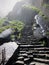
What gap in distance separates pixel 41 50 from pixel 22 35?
17.7 ft

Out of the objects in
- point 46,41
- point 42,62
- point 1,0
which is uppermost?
point 1,0

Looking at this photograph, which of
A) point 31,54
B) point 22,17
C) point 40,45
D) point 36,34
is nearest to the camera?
point 31,54

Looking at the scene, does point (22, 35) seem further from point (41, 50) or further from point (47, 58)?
point (47, 58)

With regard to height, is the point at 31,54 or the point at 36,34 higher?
the point at 36,34

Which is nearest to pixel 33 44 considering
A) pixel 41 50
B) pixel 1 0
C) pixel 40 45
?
pixel 40 45

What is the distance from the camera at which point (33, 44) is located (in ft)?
46.0

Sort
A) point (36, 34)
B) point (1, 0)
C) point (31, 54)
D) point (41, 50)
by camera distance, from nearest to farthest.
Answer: point (31, 54) < point (41, 50) < point (36, 34) < point (1, 0)

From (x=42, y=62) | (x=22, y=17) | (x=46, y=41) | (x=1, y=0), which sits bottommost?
(x=42, y=62)

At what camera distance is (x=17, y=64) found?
9375 millimetres

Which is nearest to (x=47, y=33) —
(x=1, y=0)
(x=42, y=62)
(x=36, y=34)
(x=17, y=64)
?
(x=36, y=34)

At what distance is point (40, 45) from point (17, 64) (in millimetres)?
4390

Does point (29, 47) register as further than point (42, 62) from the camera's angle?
Yes

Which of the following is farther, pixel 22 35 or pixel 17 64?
pixel 22 35

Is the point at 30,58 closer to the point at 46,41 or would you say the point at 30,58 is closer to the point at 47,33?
the point at 46,41
